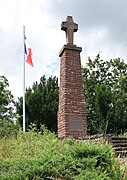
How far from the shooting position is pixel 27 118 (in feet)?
61.7

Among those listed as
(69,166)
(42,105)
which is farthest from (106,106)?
(69,166)

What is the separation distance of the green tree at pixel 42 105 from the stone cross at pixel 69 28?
8.37 meters

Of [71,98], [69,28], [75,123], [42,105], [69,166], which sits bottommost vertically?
[69,166]

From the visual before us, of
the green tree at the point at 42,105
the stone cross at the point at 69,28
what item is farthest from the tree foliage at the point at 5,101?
the stone cross at the point at 69,28

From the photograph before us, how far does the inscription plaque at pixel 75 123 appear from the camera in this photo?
9680 mm

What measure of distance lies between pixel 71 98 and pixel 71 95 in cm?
9

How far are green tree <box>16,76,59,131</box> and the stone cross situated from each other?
837 centimetres

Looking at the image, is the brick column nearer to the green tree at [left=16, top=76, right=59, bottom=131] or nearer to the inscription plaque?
the inscription plaque

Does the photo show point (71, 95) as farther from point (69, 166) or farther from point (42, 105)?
point (42, 105)

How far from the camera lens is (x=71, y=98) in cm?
992

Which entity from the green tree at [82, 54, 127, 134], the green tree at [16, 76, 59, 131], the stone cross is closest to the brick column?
the stone cross

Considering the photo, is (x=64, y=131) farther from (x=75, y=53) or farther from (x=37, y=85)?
(x=37, y=85)

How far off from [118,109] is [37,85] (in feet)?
20.8

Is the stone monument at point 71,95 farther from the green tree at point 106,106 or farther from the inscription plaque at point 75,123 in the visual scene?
the green tree at point 106,106
